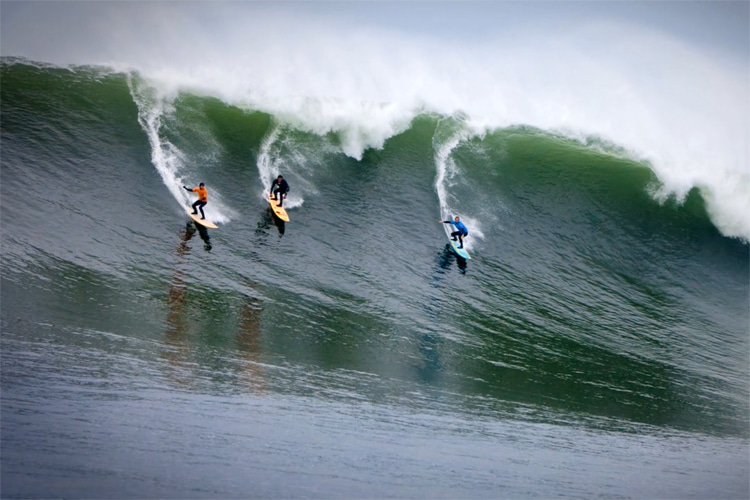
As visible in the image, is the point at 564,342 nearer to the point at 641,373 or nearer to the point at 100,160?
the point at 641,373

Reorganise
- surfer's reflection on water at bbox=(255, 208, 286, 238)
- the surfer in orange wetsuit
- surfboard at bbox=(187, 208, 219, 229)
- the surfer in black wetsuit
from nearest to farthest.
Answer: surfboard at bbox=(187, 208, 219, 229)
the surfer in orange wetsuit
surfer's reflection on water at bbox=(255, 208, 286, 238)
the surfer in black wetsuit

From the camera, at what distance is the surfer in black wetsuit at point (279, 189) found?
17797 millimetres

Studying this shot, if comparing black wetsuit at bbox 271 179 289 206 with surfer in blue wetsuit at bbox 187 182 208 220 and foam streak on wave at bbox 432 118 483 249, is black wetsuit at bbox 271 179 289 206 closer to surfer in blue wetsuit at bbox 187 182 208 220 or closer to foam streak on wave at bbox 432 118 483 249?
surfer in blue wetsuit at bbox 187 182 208 220

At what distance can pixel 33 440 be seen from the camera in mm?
7520

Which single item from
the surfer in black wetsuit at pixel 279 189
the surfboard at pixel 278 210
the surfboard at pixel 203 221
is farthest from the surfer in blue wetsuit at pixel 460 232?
the surfboard at pixel 203 221

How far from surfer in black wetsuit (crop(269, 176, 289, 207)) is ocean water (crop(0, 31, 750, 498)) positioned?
1.46 feet

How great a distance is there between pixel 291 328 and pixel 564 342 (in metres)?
5.93

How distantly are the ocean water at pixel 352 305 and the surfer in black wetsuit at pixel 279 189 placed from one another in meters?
0.44

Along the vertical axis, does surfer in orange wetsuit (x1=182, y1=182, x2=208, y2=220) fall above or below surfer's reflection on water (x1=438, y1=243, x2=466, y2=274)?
above

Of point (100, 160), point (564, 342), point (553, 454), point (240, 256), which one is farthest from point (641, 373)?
point (100, 160)

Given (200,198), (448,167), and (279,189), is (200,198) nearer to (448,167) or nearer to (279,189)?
(279,189)

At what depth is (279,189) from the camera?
58.5 feet

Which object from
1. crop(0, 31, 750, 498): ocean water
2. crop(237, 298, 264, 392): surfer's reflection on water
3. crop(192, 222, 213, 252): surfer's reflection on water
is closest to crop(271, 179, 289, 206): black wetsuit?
crop(0, 31, 750, 498): ocean water

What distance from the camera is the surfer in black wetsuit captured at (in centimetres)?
1780
